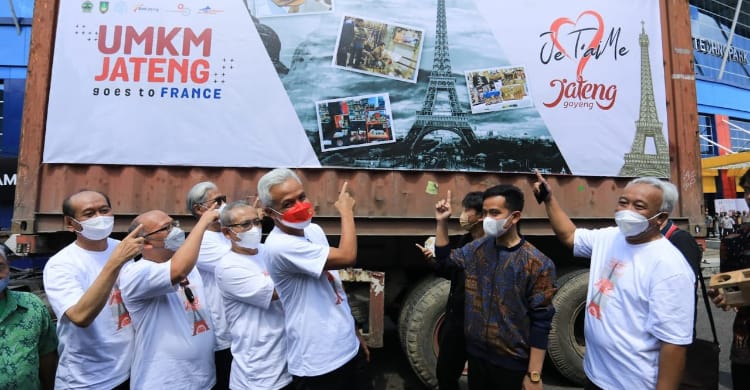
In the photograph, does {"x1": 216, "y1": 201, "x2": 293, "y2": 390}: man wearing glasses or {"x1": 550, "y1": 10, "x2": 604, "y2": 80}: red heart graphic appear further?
{"x1": 550, "y1": 10, "x2": 604, "y2": 80}: red heart graphic

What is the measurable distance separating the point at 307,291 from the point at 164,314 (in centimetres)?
70

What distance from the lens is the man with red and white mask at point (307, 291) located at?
1.82 meters

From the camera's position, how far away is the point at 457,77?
371 cm

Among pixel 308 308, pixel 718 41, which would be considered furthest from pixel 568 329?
pixel 718 41

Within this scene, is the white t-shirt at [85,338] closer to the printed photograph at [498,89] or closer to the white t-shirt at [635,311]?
the white t-shirt at [635,311]

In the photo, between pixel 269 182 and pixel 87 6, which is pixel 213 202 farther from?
pixel 87 6

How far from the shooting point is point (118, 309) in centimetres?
195

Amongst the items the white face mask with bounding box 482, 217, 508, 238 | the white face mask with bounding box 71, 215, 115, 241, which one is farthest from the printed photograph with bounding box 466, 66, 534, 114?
the white face mask with bounding box 71, 215, 115, 241

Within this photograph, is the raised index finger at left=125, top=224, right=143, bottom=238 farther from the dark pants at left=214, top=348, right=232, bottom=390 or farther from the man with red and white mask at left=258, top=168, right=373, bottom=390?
the dark pants at left=214, top=348, right=232, bottom=390

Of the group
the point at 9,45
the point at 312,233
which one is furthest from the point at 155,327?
the point at 9,45

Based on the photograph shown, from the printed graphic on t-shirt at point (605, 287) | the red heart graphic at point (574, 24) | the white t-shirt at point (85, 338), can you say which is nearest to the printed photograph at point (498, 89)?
the red heart graphic at point (574, 24)

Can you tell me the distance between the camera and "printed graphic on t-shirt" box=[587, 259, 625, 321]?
5.97 feet

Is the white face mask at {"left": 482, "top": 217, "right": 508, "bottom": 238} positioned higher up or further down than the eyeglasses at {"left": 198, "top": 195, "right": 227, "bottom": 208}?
further down

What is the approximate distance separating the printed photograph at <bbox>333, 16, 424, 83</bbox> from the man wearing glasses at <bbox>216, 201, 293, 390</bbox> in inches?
78.9
